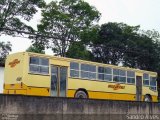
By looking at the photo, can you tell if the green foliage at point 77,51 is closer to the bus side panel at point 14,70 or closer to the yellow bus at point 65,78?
the yellow bus at point 65,78

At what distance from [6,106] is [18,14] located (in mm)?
27487

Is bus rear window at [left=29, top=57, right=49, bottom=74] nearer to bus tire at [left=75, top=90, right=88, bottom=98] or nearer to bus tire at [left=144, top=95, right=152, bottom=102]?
bus tire at [left=75, top=90, right=88, bottom=98]

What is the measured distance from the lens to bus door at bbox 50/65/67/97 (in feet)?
72.3

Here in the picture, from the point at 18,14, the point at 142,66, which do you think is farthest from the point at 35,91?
the point at 142,66

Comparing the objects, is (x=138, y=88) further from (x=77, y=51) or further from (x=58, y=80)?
(x=77, y=51)

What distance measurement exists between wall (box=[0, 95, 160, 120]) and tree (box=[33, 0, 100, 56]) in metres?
26.5

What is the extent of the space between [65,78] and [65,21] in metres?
28.0

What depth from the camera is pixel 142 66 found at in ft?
170

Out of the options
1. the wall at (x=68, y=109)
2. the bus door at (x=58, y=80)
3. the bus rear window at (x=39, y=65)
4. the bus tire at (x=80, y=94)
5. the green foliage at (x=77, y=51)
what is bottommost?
the wall at (x=68, y=109)

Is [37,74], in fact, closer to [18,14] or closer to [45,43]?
[18,14]

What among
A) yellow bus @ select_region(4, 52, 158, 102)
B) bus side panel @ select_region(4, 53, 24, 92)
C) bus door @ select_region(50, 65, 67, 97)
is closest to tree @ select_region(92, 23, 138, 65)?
yellow bus @ select_region(4, 52, 158, 102)

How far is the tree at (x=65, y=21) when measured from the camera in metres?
49.8

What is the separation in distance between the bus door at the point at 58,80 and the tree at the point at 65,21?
26345 millimetres

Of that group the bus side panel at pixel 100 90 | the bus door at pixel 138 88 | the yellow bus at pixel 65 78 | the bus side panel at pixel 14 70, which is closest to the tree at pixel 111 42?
the bus door at pixel 138 88
